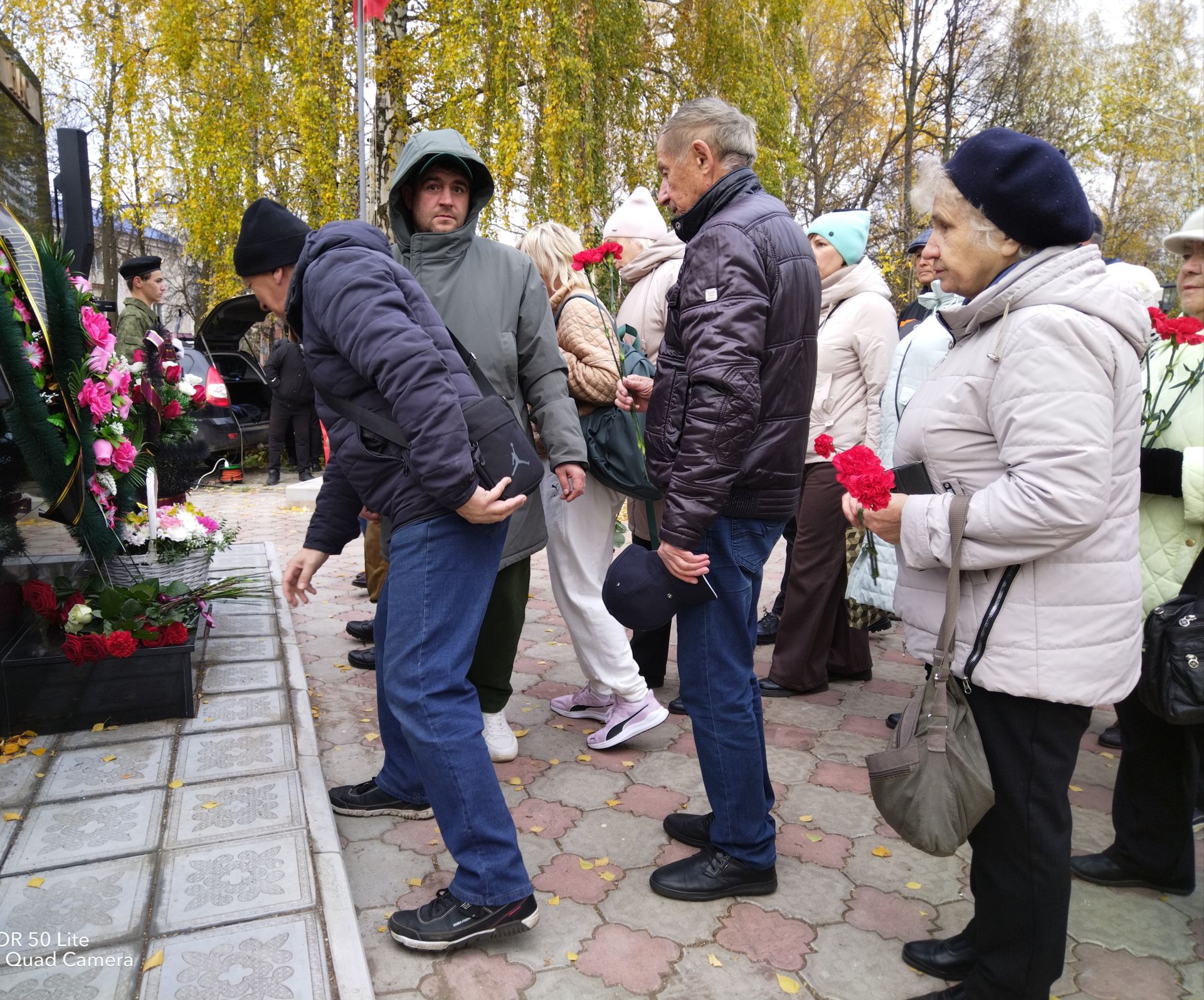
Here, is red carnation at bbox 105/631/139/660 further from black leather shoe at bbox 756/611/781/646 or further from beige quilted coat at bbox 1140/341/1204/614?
beige quilted coat at bbox 1140/341/1204/614

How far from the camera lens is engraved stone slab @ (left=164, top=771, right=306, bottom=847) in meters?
2.79

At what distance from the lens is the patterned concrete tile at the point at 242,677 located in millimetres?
4006

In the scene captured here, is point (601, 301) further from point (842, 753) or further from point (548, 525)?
point (842, 753)

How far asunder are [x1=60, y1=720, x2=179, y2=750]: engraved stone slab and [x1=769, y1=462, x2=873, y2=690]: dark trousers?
264 cm

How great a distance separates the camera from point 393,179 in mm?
2799

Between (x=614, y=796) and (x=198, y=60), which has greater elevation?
(x=198, y=60)

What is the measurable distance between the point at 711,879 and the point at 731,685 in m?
0.58

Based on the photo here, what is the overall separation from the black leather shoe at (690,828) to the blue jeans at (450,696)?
0.72 meters

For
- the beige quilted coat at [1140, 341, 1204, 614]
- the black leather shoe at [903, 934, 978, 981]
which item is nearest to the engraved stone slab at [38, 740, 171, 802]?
the black leather shoe at [903, 934, 978, 981]

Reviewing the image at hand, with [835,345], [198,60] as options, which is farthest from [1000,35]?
[835,345]

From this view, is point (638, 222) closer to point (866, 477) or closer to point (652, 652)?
point (652, 652)

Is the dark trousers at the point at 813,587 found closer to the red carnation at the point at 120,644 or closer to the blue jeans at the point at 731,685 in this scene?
the blue jeans at the point at 731,685

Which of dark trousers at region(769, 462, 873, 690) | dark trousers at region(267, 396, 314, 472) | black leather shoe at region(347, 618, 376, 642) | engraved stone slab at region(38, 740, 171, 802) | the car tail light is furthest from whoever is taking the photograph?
dark trousers at region(267, 396, 314, 472)

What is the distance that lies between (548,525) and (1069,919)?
7.26ft
